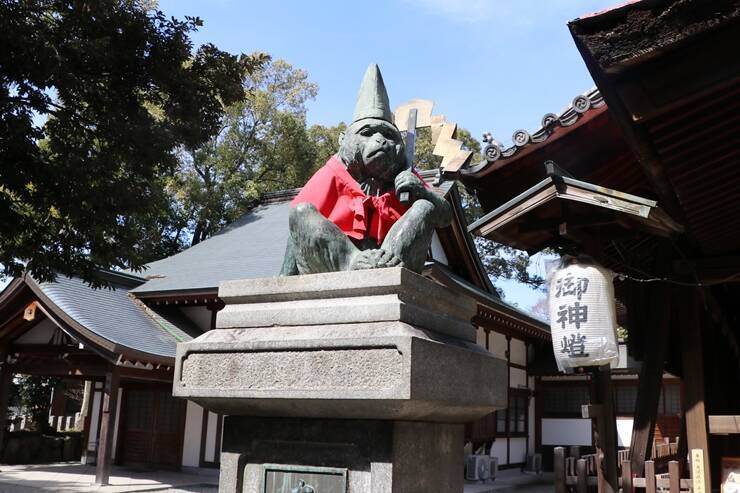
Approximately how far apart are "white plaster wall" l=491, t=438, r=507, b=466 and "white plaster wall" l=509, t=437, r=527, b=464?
392 millimetres

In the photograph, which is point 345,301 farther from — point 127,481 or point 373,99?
point 127,481

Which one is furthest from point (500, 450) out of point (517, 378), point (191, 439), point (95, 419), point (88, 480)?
point (95, 419)

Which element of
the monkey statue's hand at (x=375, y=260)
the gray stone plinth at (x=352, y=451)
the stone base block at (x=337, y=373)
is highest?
the monkey statue's hand at (x=375, y=260)

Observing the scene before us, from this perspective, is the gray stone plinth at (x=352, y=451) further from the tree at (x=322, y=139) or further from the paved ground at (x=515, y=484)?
the tree at (x=322, y=139)

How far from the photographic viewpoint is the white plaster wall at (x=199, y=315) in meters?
15.0

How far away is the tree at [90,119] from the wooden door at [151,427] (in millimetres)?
6944

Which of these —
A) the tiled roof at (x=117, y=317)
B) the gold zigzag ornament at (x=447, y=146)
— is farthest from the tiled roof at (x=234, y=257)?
the gold zigzag ornament at (x=447, y=146)

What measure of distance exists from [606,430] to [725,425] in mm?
1352

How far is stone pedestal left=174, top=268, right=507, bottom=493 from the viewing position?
2783mm

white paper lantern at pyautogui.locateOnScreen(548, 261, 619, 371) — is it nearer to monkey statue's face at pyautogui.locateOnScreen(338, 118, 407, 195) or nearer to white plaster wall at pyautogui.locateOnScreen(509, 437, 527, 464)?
monkey statue's face at pyautogui.locateOnScreen(338, 118, 407, 195)

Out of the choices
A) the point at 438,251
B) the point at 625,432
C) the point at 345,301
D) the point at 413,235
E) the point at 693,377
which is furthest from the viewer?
the point at 625,432

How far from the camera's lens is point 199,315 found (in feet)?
49.9

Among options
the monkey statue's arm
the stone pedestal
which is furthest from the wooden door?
the monkey statue's arm

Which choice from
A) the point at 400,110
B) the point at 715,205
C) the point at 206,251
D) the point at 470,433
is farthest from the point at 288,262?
the point at 206,251
